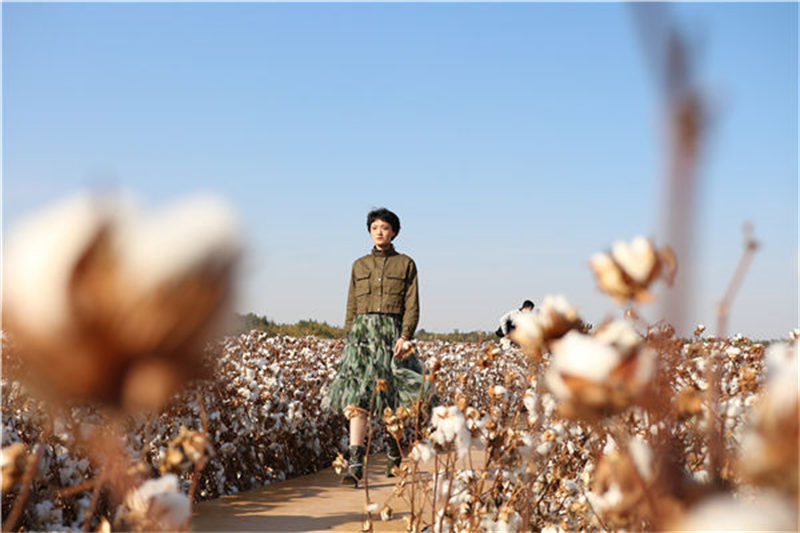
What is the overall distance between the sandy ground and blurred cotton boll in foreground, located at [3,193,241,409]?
11.2 ft

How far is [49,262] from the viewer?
2.39ft

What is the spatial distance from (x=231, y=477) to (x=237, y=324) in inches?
197

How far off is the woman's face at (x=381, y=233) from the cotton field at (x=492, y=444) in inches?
56.8

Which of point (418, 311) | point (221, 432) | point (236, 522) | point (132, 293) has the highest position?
point (418, 311)

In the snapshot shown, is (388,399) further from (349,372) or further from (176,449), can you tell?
(176,449)

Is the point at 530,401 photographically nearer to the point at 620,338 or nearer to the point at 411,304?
the point at 620,338

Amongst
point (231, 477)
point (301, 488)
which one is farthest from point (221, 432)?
point (301, 488)

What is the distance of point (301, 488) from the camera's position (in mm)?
5664

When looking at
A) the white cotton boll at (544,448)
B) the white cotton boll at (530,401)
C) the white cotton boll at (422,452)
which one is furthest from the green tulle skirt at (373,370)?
the white cotton boll at (422,452)

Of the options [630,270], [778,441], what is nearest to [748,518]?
[778,441]

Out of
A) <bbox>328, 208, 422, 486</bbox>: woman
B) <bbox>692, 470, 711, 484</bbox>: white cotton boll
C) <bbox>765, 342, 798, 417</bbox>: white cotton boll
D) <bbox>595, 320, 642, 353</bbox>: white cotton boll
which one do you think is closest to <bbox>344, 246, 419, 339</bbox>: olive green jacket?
<bbox>328, 208, 422, 486</bbox>: woman

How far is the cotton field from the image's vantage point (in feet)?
2.97

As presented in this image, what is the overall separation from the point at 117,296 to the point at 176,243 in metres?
0.07

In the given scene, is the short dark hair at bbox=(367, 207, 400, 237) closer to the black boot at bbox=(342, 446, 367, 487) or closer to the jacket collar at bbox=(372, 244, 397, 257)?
the jacket collar at bbox=(372, 244, 397, 257)
